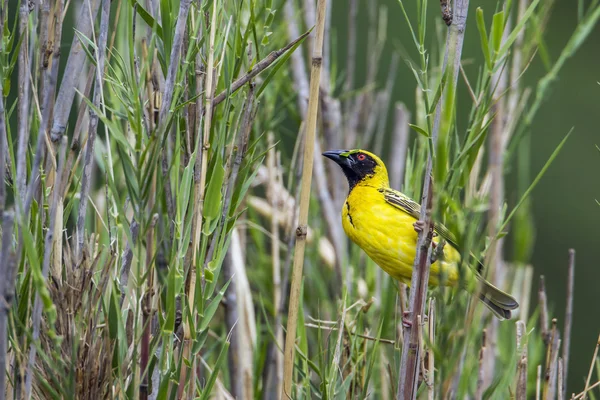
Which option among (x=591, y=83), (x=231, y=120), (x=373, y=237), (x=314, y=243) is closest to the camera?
(x=231, y=120)

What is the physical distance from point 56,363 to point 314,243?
5.66 ft

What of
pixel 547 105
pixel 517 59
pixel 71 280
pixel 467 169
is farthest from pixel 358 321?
pixel 547 105

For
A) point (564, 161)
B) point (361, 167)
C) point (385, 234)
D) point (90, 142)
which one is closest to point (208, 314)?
point (90, 142)

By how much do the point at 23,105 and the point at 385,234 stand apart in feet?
5.66

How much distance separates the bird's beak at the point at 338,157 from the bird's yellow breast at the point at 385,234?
0.14 m

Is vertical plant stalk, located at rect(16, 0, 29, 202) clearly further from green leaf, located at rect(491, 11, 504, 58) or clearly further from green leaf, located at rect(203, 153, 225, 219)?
green leaf, located at rect(491, 11, 504, 58)

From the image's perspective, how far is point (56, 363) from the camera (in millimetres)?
1631

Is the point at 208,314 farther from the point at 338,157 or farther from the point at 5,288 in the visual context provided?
the point at 338,157

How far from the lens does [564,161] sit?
1003 cm

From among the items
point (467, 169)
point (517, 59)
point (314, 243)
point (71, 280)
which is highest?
point (517, 59)

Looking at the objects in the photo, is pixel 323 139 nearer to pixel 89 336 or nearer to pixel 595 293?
pixel 89 336

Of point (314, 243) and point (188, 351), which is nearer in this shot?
point (188, 351)

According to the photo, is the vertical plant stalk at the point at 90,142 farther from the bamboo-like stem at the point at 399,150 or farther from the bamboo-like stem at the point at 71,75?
the bamboo-like stem at the point at 399,150

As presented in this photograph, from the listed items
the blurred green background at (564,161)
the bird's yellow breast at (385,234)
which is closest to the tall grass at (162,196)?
the bird's yellow breast at (385,234)
